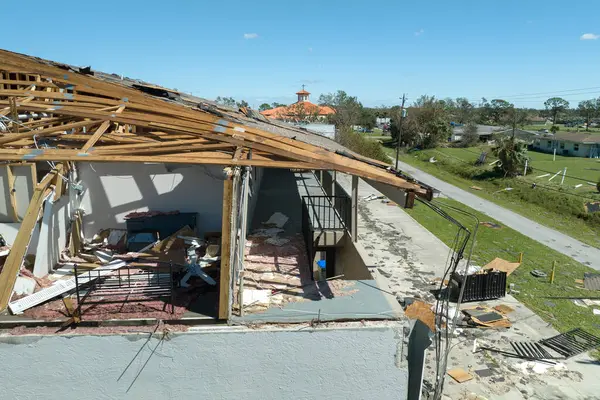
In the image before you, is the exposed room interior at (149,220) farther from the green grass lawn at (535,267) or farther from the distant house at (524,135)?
the distant house at (524,135)

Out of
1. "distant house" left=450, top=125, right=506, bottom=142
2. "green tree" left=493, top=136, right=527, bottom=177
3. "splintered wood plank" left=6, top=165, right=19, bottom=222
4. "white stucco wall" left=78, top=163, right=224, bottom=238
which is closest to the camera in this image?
"splintered wood plank" left=6, top=165, right=19, bottom=222

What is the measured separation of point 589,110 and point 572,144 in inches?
2326

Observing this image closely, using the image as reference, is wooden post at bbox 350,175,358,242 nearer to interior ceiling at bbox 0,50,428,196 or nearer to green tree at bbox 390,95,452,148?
interior ceiling at bbox 0,50,428,196

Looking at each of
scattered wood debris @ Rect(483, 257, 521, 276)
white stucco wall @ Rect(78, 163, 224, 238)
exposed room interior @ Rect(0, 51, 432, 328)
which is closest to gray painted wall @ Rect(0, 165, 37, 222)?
exposed room interior @ Rect(0, 51, 432, 328)

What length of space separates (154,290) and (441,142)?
222 ft

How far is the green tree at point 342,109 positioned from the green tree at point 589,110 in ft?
214

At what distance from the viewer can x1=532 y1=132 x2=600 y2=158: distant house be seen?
56.3 meters

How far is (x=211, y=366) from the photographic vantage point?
19.0 feet

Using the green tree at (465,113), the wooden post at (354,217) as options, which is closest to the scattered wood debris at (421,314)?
the wooden post at (354,217)

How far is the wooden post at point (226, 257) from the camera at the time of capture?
5875mm

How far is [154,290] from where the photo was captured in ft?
22.4

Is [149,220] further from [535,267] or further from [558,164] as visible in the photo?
[558,164]

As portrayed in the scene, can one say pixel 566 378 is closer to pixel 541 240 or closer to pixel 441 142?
pixel 541 240

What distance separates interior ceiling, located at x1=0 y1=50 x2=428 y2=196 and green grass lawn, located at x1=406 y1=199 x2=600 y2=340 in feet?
18.2
